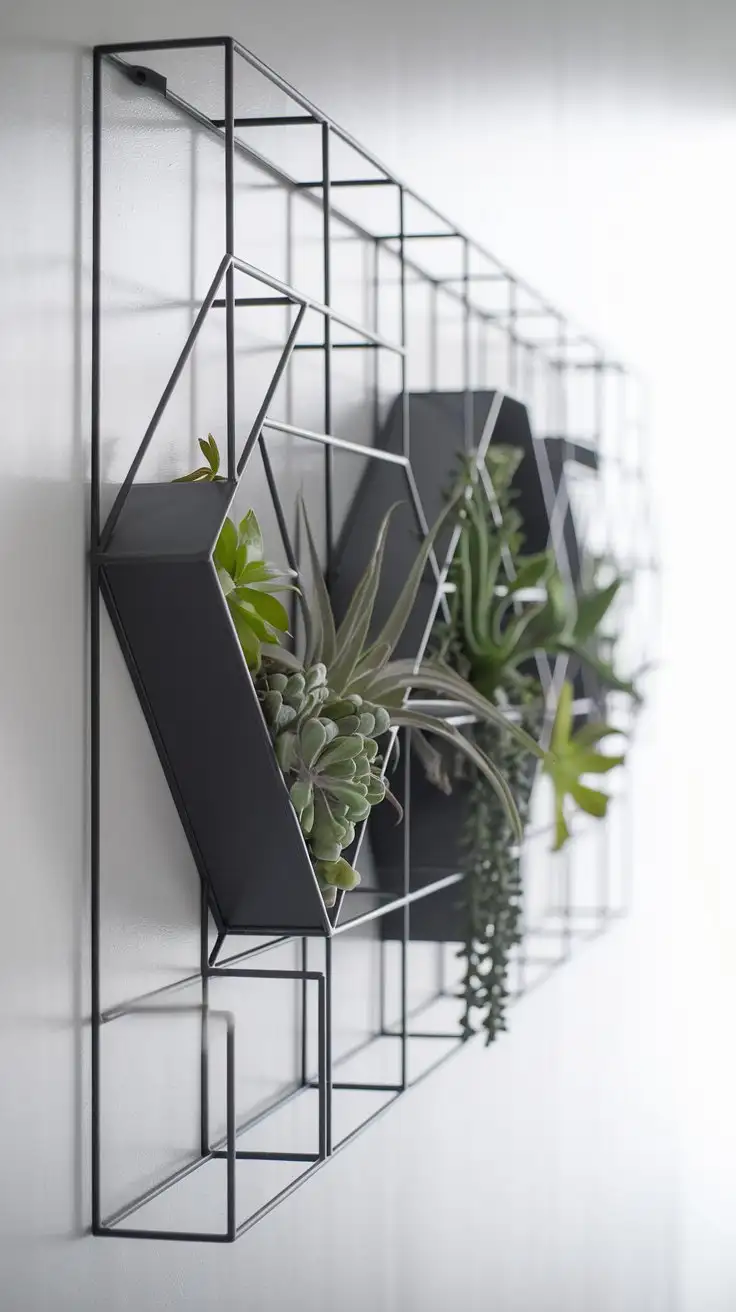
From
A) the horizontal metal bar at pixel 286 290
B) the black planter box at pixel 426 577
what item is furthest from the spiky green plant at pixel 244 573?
the black planter box at pixel 426 577

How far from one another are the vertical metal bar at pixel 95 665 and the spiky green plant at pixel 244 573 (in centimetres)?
7

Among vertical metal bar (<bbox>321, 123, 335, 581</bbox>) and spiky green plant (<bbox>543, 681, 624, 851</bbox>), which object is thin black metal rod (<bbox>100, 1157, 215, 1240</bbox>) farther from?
Answer: spiky green plant (<bbox>543, 681, 624, 851</bbox>)

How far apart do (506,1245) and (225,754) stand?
3.92ft

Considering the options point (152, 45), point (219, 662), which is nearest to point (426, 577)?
point (219, 662)

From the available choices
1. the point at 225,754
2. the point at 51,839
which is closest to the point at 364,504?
the point at 225,754

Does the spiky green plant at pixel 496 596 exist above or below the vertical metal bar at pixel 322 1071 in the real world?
above

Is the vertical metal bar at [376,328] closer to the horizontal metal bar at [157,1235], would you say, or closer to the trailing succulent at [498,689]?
the trailing succulent at [498,689]

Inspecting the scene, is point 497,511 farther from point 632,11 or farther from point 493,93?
point 632,11

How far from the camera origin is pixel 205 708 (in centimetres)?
97

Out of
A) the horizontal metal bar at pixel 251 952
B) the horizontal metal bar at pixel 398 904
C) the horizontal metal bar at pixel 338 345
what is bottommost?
the horizontal metal bar at pixel 251 952

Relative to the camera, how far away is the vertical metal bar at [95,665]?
3.04ft

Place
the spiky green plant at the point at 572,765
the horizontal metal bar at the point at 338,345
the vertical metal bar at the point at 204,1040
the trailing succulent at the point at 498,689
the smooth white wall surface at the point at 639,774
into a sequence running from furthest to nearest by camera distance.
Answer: the spiky green plant at the point at 572,765, the trailing succulent at the point at 498,689, the horizontal metal bar at the point at 338,345, the vertical metal bar at the point at 204,1040, the smooth white wall surface at the point at 639,774

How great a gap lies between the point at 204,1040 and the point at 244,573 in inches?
13.4

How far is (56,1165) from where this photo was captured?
2.97 feet
